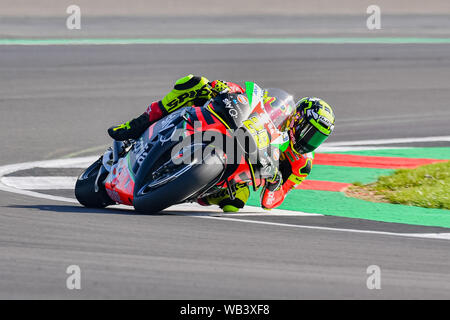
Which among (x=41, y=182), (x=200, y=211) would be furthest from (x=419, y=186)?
(x=41, y=182)

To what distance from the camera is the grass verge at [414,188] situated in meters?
9.22

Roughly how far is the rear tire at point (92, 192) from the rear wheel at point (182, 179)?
2.83 feet

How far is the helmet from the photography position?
8047 mm

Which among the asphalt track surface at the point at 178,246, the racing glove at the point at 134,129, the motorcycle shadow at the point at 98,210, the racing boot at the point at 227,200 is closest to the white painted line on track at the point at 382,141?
the asphalt track surface at the point at 178,246

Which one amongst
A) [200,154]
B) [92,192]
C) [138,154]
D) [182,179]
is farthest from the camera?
[92,192]

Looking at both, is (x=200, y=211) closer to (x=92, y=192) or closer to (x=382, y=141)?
(x=92, y=192)

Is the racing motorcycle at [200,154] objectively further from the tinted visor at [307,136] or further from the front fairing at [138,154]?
the tinted visor at [307,136]

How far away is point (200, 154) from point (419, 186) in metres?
3.52

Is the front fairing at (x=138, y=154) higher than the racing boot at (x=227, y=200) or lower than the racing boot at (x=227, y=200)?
higher

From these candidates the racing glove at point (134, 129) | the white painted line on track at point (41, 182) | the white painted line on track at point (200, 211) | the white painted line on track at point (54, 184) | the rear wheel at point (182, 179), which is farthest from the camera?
the white painted line on track at point (41, 182)

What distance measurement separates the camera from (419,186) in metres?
9.99

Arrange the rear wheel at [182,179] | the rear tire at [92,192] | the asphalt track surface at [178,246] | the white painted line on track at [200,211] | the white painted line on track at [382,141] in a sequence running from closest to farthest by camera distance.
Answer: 1. the asphalt track surface at [178,246]
2. the rear wheel at [182,179]
3. the white painted line on track at [200,211]
4. the rear tire at [92,192]
5. the white painted line on track at [382,141]

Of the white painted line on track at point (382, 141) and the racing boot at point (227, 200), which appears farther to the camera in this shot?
the white painted line on track at point (382, 141)

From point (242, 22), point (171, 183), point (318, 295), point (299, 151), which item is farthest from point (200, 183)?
point (242, 22)
